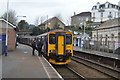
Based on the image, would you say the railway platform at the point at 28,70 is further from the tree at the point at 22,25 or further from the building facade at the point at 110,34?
the tree at the point at 22,25

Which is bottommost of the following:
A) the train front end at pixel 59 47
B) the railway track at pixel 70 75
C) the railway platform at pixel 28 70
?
the railway track at pixel 70 75

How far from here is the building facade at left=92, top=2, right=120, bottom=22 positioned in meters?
70.0

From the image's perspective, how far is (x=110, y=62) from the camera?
56.9 feet

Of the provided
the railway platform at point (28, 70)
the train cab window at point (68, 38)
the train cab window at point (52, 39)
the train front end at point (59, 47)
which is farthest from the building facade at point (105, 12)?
the railway platform at point (28, 70)

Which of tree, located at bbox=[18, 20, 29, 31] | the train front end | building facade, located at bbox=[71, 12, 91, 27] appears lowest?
the train front end

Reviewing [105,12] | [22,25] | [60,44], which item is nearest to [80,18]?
[105,12]

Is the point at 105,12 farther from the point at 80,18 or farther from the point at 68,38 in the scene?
the point at 68,38

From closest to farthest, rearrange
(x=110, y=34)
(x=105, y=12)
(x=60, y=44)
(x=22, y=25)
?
(x=60, y=44) < (x=110, y=34) < (x=105, y=12) < (x=22, y=25)

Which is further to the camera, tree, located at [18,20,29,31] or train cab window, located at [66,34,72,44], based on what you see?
tree, located at [18,20,29,31]

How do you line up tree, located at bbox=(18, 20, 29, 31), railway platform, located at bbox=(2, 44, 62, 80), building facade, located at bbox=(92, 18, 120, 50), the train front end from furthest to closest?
tree, located at bbox=(18, 20, 29, 31) < building facade, located at bbox=(92, 18, 120, 50) < the train front end < railway platform, located at bbox=(2, 44, 62, 80)

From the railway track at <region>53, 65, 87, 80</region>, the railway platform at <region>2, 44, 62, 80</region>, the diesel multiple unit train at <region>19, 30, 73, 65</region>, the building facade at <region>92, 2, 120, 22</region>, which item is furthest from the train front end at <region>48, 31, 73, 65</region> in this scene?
the building facade at <region>92, 2, 120, 22</region>

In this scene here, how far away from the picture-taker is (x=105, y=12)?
70.7m

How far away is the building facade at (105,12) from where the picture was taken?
70000 millimetres

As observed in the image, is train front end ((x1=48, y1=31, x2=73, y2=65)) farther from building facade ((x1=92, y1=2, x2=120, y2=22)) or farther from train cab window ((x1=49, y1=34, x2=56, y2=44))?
building facade ((x1=92, y1=2, x2=120, y2=22))
